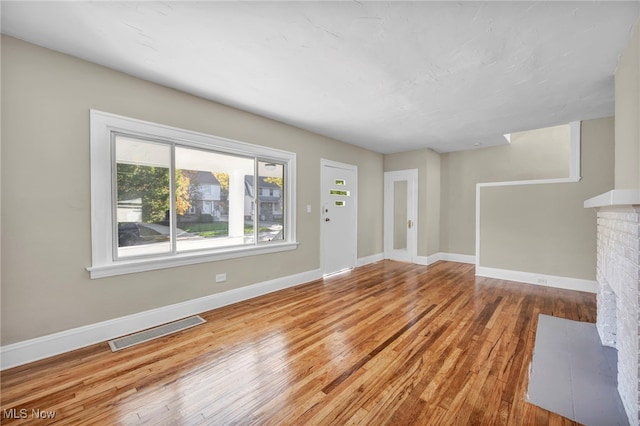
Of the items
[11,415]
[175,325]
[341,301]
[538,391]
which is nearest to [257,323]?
[175,325]

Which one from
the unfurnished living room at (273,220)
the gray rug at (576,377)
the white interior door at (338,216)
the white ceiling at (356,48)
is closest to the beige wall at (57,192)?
the unfurnished living room at (273,220)

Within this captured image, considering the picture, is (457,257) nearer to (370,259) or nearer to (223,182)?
(370,259)

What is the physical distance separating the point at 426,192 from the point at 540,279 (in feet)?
8.40

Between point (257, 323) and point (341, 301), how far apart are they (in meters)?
1.23

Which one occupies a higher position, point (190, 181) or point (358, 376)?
point (190, 181)

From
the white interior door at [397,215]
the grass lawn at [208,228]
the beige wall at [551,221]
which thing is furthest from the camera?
the white interior door at [397,215]

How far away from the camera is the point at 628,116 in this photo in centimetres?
236

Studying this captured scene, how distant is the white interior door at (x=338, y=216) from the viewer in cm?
492

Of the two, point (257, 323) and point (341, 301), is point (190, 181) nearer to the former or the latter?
point (257, 323)

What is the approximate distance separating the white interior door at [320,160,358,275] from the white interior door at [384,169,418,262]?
47.8 inches

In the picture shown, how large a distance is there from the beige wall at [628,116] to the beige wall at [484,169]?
9.69 ft

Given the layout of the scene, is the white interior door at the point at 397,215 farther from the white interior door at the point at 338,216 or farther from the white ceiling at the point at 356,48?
the white ceiling at the point at 356,48

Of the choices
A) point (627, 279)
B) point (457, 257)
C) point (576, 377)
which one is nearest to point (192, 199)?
point (627, 279)

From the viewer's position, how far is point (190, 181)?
125 inches
